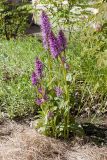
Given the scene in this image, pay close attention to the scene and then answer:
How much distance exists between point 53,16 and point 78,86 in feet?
7.70

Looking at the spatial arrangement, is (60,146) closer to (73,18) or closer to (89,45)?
(89,45)

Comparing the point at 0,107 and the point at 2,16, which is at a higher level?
the point at 2,16

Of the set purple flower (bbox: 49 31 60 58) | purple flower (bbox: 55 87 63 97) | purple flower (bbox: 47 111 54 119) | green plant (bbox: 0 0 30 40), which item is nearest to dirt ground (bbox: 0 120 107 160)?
purple flower (bbox: 47 111 54 119)

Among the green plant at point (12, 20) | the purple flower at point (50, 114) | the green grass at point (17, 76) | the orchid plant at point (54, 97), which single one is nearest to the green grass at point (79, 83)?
the green grass at point (17, 76)

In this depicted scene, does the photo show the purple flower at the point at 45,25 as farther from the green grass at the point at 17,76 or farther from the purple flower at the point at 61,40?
the green grass at the point at 17,76

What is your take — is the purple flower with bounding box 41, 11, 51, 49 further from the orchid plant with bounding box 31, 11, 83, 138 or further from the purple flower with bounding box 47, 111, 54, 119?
the purple flower with bounding box 47, 111, 54, 119

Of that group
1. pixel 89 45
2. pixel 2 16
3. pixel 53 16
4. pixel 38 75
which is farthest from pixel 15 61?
pixel 2 16

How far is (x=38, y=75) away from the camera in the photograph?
12.5ft

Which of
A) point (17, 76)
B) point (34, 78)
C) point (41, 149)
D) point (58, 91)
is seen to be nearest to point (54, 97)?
point (58, 91)

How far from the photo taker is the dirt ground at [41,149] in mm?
3824

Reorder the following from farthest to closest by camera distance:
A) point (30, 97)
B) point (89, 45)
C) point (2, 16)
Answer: point (2, 16), point (89, 45), point (30, 97)

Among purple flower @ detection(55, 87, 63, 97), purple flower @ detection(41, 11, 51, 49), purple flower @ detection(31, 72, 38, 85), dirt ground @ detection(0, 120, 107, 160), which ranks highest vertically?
purple flower @ detection(41, 11, 51, 49)

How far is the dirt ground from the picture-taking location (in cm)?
382

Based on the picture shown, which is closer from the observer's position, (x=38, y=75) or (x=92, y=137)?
(x=38, y=75)
